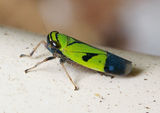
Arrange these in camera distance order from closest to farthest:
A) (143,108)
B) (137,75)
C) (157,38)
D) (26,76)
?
(143,108), (26,76), (137,75), (157,38)

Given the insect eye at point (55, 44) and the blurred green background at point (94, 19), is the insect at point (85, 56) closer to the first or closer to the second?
the insect eye at point (55, 44)

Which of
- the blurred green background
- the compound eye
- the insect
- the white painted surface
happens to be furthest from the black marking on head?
the blurred green background

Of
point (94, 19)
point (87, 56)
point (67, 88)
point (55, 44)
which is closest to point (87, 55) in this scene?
point (87, 56)

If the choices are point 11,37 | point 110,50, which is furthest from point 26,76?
point 110,50

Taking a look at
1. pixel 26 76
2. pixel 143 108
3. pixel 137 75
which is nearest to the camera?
pixel 143 108

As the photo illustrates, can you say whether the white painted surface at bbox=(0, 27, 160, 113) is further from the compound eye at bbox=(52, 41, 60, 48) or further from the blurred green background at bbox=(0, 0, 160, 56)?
the blurred green background at bbox=(0, 0, 160, 56)

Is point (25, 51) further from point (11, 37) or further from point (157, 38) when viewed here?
point (157, 38)
